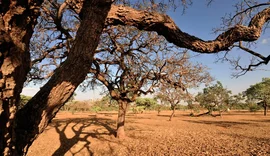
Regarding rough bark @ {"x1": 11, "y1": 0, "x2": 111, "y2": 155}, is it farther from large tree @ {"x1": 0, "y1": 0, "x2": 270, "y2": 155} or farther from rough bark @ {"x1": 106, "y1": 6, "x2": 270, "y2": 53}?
rough bark @ {"x1": 106, "y1": 6, "x2": 270, "y2": 53}

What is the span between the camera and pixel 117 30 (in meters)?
10.5

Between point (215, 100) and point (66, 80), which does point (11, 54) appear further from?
point (215, 100)

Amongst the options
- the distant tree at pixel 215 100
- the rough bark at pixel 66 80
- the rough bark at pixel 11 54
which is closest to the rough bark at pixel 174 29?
the rough bark at pixel 66 80

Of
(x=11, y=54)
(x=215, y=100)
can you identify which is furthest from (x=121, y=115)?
(x=215, y=100)

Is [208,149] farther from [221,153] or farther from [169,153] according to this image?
[169,153]

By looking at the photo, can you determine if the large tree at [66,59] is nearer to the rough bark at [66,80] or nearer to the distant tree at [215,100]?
the rough bark at [66,80]

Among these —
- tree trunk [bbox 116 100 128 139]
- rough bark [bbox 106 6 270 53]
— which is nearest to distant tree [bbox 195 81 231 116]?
tree trunk [bbox 116 100 128 139]

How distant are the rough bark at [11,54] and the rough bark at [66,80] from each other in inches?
12.8

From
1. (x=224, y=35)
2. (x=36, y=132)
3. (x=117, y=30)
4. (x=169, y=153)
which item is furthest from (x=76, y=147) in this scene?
(x=224, y=35)

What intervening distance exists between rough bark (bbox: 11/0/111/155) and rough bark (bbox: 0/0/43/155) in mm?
326

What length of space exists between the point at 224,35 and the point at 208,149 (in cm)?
842

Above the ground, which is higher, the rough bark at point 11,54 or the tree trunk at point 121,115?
the rough bark at point 11,54

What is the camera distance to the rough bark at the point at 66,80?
211 cm

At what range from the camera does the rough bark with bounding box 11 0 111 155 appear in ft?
6.91
